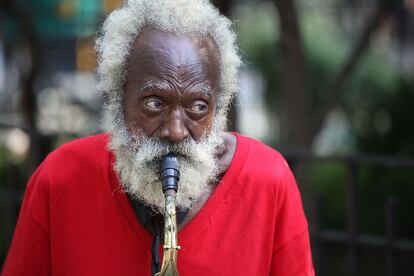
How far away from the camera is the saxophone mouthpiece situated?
215cm

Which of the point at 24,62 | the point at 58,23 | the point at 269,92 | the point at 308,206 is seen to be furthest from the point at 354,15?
the point at 308,206

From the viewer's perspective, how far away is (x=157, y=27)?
2.29 meters

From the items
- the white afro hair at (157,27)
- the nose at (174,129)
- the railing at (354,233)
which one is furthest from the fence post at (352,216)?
the nose at (174,129)

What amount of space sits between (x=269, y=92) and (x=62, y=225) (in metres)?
6.91

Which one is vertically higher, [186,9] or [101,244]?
[186,9]

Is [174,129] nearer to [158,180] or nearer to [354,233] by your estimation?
[158,180]

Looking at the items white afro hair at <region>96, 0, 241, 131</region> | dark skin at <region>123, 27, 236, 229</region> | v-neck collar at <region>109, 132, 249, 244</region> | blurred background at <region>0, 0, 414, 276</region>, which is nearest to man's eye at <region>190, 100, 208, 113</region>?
dark skin at <region>123, 27, 236, 229</region>

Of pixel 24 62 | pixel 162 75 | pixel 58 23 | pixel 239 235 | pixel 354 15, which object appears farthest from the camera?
pixel 354 15

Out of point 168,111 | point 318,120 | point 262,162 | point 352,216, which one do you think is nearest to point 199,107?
point 168,111

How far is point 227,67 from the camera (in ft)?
7.88

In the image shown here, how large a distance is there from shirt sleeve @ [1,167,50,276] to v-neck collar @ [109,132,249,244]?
23 centimetres

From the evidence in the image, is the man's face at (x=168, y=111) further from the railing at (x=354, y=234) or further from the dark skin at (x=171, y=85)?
the railing at (x=354, y=234)

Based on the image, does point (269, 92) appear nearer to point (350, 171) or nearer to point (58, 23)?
point (58, 23)

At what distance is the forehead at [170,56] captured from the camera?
2.24 meters
